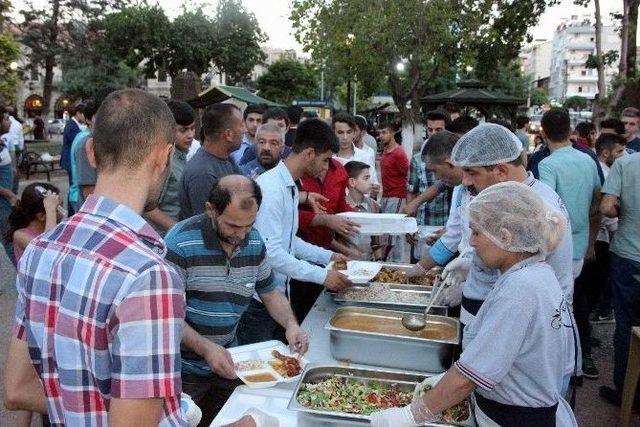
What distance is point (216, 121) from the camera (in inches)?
135

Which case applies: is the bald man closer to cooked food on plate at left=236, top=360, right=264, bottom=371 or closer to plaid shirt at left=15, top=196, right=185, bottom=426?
cooked food on plate at left=236, top=360, right=264, bottom=371

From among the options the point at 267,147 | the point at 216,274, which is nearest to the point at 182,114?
the point at 267,147

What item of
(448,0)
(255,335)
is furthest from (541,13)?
(255,335)

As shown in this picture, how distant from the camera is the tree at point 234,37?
106 feet

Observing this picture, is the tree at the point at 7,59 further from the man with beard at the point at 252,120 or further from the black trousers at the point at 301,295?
the black trousers at the point at 301,295

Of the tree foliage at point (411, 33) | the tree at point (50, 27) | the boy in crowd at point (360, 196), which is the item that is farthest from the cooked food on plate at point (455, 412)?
the tree at point (50, 27)

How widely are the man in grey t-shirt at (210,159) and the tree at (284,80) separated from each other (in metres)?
39.0

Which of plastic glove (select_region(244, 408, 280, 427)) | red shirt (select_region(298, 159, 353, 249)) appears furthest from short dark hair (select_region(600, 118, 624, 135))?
plastic glove (select_region(244, 408, 280, 427))

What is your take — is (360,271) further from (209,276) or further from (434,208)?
(434,208)

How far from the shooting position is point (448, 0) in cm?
1856

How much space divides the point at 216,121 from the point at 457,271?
1756 millimetres

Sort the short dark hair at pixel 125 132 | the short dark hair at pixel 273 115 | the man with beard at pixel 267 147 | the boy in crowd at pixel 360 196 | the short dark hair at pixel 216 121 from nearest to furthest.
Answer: the short dark hair at pixel 125 132
the short dark hair at pixel 216 121
the man with beard at pixel 267 147
the boy in crowd at pixel 360 196
the short dark hair at pixel 273 115

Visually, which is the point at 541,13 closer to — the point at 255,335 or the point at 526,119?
the point at 526,119

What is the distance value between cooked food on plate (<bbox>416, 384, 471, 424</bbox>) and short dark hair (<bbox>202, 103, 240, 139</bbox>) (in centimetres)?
211
